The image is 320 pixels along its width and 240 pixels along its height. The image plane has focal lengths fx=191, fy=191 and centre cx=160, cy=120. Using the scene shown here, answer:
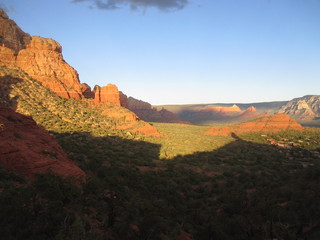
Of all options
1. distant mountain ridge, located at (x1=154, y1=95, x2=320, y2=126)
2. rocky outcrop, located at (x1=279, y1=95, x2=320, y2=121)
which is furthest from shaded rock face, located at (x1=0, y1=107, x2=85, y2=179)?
rocky outcrop, located at (x1=279, y1=95, x2=320, y2=121)

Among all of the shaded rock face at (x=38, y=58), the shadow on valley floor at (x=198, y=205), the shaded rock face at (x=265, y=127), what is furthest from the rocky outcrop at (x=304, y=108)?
the shadow on valley floor at (x=198, y=205)

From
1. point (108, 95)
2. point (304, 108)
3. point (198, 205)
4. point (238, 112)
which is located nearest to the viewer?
point (198, 205)

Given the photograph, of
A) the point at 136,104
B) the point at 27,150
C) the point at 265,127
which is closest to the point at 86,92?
the point at 27,150

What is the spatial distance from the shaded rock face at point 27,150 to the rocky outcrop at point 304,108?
18253 centimetres

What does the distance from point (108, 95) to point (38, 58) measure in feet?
70.9

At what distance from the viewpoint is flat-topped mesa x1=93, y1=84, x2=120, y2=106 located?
198 feet

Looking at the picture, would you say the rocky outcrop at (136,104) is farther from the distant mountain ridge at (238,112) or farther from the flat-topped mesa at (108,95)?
the flat-topped mesa at (108,95)

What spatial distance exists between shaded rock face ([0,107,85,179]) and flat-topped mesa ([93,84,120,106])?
44.4 meters

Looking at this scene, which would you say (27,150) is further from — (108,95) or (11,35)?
(108,95)

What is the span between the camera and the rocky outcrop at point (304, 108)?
517 ft

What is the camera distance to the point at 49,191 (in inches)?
342

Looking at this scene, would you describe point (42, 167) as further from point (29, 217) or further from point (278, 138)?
point (278, 138)

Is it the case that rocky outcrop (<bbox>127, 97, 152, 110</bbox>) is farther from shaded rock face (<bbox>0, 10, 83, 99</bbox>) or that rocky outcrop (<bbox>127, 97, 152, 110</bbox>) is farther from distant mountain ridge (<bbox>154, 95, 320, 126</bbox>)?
shaded rock face (<bbox>0, 10, 83, 99</bbox>)

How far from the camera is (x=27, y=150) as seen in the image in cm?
1171
